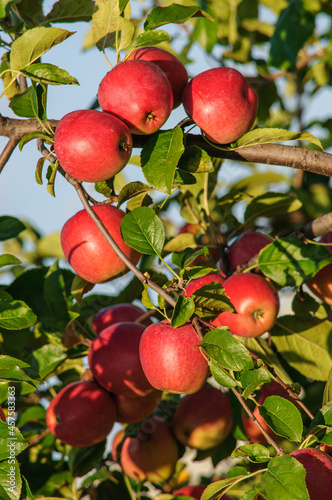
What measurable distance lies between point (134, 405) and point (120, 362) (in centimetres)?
18

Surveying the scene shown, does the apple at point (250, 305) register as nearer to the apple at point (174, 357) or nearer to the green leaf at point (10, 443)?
the apple at point (174, 357)

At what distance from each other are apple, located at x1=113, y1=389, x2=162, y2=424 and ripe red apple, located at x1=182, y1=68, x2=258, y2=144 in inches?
28.7

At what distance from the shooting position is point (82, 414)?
1.32 metres

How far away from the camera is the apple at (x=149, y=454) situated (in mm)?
1614

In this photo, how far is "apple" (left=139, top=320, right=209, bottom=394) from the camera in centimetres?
97

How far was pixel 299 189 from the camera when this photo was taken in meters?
2.13

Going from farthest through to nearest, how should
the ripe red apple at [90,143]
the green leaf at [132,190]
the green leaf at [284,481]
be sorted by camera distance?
1. the green leaf at [132,190]
2. the ripe red apple at [90,143]
3. the green leaf at [284,481]

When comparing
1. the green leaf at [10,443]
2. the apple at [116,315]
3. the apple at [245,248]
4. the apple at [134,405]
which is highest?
the green leaf at [10,443]

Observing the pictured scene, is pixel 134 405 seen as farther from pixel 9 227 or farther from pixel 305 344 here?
pixel 9 227

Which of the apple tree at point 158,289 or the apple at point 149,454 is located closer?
the apple tree at point 158,289

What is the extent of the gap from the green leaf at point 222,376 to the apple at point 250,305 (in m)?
0.34

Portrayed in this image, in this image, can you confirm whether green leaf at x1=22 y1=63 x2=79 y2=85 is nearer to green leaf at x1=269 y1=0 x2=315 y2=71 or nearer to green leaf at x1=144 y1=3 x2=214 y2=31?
green leaf at x1=144 y1=3 x2=214 y2=31

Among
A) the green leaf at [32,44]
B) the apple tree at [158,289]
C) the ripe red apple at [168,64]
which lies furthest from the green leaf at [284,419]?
the green leaf at [32,44]

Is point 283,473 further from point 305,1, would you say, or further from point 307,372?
point 305,1
